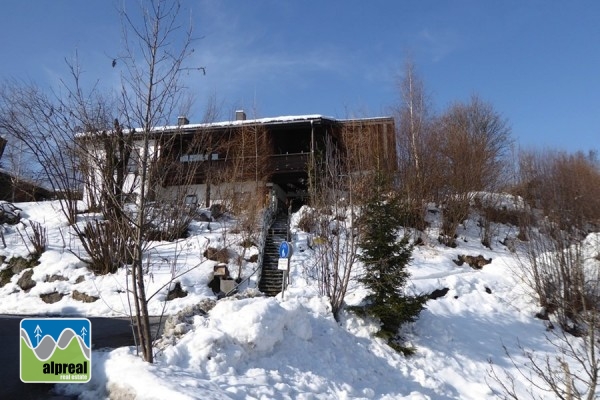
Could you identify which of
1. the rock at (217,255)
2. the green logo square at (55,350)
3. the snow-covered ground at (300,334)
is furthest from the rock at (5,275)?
the green logo square at (55,350)

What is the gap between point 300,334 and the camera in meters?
9.14

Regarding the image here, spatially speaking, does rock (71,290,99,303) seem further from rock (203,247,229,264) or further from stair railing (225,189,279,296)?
stair railing (225,189,279,296)

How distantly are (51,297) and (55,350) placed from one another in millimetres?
10430

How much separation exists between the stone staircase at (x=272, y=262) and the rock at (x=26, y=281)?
8251 millimetres

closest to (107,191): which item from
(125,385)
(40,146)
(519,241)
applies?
(125,385)

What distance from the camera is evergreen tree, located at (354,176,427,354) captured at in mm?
10992

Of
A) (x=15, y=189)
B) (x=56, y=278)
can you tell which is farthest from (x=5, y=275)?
(x=15, y=189)

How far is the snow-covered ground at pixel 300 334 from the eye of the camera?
6.27 m

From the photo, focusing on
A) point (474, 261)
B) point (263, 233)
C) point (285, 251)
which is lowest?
point (474, 261)

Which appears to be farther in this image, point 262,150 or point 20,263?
point 262,150

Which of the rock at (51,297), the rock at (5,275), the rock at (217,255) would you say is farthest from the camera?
the rock at (217,255)

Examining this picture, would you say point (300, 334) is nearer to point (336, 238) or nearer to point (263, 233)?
point (336, 238)

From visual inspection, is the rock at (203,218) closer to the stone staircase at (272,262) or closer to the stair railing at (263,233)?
the stair railing at (263,233)

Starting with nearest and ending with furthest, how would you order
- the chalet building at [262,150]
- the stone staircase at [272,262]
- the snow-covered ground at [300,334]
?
the snow-covered ground at [300,334] < the stone staircase at [272,262] < the chalet building at [262,150]
